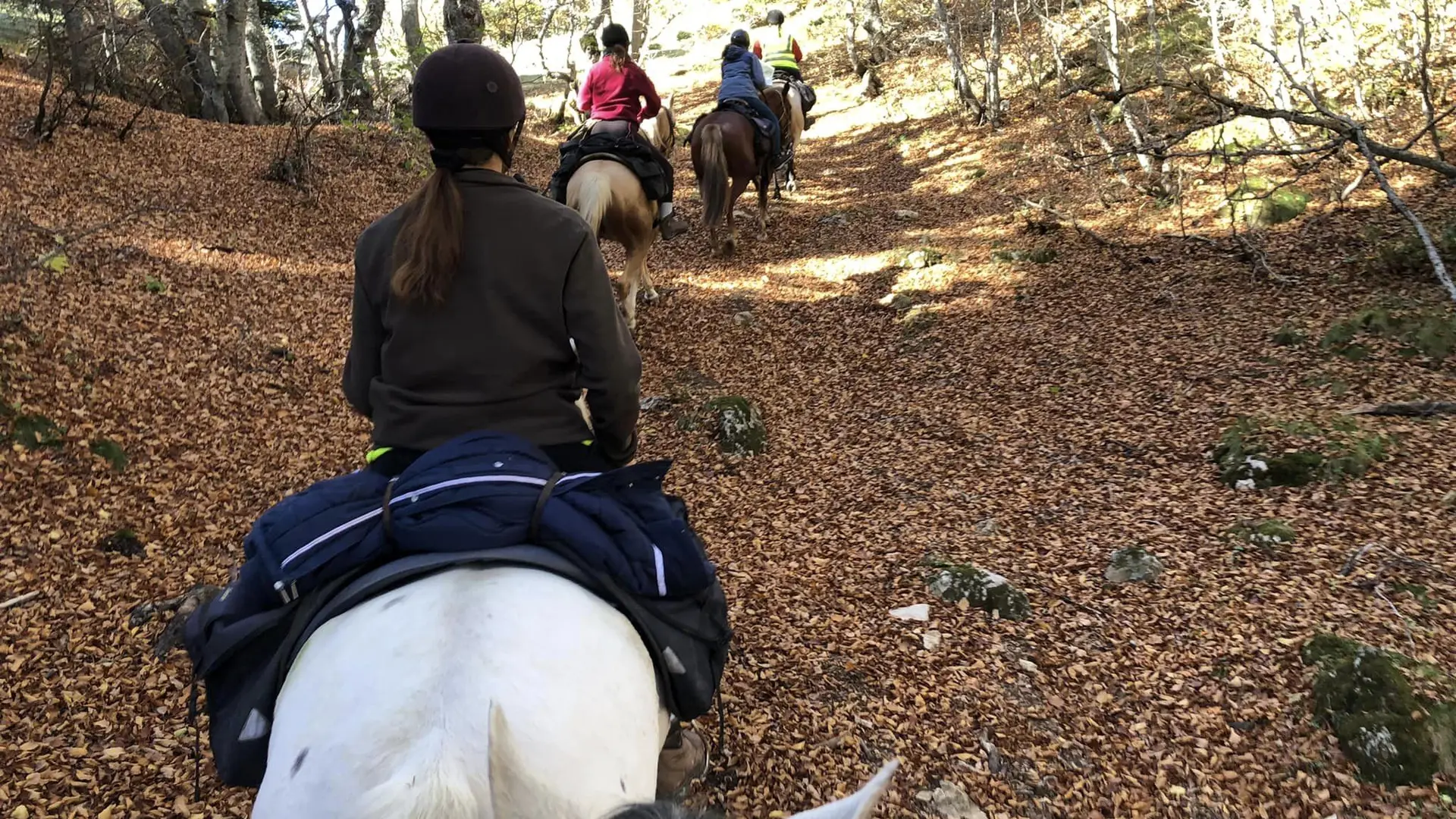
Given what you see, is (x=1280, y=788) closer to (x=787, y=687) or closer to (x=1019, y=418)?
(x=787, y=687)

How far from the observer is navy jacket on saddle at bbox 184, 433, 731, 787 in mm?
1586

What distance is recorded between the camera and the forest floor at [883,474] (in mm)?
2943

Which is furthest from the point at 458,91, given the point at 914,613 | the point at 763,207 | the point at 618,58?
the point at 763,207

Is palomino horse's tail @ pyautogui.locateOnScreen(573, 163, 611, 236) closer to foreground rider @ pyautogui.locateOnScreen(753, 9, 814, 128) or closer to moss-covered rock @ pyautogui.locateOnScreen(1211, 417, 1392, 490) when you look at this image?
moss-covered rock @ pyautogui.locateOnScreen(1211, 417, 1392, 490)

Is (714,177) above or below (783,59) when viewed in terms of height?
below

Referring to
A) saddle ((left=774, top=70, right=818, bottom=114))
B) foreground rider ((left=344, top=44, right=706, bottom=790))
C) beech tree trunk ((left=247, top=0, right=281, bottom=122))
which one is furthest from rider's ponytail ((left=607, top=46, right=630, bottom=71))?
beech tree trunk ((left=247, top=0, right=281, bottom=122))

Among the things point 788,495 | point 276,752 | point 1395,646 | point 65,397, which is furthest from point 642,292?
point 276,752

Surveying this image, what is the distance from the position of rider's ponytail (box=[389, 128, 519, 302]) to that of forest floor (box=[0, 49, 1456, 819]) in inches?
76.7

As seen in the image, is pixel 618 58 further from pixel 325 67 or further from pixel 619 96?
pixel 325 67

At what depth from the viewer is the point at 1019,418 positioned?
562cm

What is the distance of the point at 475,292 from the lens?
205cm

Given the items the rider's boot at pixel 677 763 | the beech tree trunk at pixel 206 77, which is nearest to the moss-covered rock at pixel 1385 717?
the rider's boot at pixel 677 763

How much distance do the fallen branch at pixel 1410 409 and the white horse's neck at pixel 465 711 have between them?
4.88 m

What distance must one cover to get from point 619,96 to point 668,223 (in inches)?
45.2
